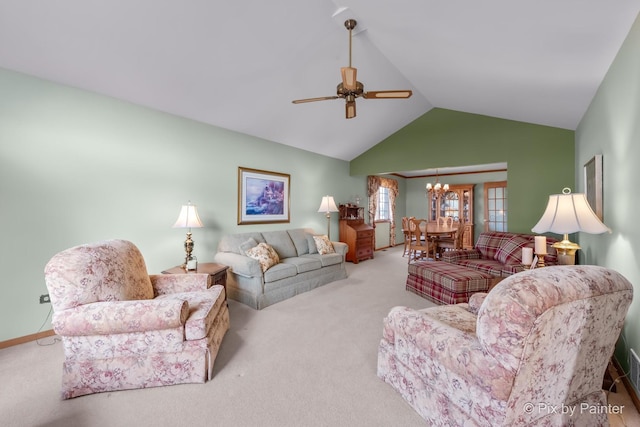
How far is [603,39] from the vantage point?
1924 millimetres

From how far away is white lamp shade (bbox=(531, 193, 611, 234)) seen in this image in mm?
2027

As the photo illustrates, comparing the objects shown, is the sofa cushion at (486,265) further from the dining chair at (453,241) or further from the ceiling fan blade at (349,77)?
the ceiling fan blade at (349,77)

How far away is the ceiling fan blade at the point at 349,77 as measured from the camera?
2.44 m

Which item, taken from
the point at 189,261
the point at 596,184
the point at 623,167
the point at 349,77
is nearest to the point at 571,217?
the point at 623,167

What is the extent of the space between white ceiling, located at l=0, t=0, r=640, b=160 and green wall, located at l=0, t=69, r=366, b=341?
0.73 feet

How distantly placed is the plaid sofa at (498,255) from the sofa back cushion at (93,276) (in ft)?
13.4

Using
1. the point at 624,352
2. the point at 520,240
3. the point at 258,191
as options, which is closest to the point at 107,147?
the point at 258,191

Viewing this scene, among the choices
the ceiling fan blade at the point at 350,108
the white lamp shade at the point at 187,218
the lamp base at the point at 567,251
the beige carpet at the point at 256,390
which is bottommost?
the beige carpet at the point at 256,390

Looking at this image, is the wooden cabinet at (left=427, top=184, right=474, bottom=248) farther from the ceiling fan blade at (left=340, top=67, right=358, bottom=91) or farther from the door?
the ceiling fan blade at (left=340, top=67, right=358, bottom=91)

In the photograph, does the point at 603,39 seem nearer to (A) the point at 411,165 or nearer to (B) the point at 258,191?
(A) the point at 411,165

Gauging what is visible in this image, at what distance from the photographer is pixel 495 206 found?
7.88m

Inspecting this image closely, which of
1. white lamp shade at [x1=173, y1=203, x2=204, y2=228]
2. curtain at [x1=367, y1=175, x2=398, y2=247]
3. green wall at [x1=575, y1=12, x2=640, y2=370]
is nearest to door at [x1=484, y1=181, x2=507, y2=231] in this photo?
curtain at [x1=367, y1=175, x2=398, y2=247]

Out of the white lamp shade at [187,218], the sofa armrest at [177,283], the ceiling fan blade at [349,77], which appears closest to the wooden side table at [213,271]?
the sofa armrest at [177,283]

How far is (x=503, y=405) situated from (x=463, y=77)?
141 inches
